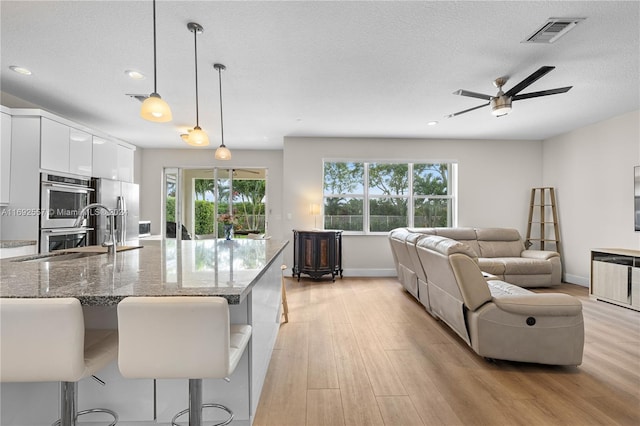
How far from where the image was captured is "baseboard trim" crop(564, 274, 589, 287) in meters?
5.24

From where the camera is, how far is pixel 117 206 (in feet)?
15.7

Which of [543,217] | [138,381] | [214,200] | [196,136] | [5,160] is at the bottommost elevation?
[138,381]

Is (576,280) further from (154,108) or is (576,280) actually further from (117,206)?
(117,206)

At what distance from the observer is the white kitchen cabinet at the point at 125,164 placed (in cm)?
498

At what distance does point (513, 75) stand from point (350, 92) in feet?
5.52

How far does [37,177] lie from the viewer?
3496 mm

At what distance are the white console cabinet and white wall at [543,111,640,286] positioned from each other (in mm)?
537

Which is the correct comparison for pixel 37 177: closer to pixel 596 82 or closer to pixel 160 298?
pixel 160 298

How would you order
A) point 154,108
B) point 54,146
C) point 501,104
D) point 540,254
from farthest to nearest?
point 540,254 → point 54,146 → point 501,104 → point 154,108

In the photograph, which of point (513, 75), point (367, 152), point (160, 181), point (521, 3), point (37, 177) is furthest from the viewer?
point (160, 181)

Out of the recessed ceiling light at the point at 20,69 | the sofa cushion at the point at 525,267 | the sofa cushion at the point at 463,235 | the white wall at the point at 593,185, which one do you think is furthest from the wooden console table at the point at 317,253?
the white wall at the point at 593,185

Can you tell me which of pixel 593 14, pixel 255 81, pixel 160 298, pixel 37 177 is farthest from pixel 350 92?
pixel 37 177

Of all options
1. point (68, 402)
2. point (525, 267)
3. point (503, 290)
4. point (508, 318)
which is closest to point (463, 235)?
point (525, 267)

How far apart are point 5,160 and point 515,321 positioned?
16.6 feet
